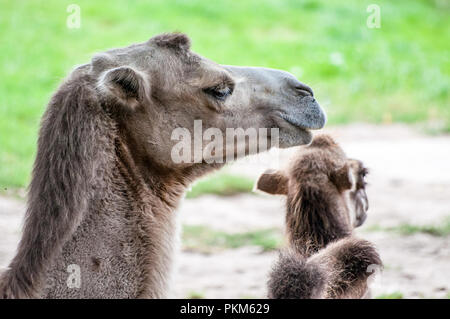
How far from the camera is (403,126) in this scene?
45.0 feet

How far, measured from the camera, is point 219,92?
4.54 meters

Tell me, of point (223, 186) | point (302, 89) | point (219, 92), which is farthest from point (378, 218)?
point (219, 92)

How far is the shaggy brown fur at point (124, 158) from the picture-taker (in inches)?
151

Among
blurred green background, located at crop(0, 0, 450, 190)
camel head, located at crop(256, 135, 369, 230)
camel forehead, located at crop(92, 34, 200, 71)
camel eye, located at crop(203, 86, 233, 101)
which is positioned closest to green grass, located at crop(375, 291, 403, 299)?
camel head, located at crop(256, 135, 369, 230)

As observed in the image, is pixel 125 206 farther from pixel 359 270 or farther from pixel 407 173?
pixel 407 173

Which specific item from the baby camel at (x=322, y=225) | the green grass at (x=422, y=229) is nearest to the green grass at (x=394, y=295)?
the baby camel at (x=322, y=225)

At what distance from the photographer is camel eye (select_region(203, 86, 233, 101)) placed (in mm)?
4508

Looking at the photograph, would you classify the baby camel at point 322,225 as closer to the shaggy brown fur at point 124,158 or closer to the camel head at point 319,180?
the camel head at point 319,180

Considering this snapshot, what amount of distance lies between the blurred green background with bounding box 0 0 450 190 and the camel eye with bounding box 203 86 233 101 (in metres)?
7.49

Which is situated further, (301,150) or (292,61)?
(292,61)
